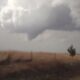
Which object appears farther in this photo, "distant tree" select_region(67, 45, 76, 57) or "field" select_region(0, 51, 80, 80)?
"distant tree" select_region(67, 45, 76, 57)

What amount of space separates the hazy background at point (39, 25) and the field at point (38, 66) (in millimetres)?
62

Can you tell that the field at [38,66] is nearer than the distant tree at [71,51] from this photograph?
Yes

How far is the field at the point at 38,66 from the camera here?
70.4 inches

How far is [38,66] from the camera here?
1.83m

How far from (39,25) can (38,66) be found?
0.38m

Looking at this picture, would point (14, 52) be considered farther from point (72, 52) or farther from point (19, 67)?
point (72, 52)

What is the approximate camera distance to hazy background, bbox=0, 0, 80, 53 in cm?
186

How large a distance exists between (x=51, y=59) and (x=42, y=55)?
0.09 m

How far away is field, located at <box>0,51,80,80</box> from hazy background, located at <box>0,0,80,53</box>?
6 cm

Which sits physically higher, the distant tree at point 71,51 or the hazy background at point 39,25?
the hazy background at point 39,25

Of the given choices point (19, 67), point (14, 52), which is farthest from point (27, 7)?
point (19, 67)

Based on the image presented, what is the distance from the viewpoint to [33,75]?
181cm

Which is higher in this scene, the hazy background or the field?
the hazy background

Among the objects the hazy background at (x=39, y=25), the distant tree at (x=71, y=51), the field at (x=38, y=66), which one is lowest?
the field at (x=38, y=66)
